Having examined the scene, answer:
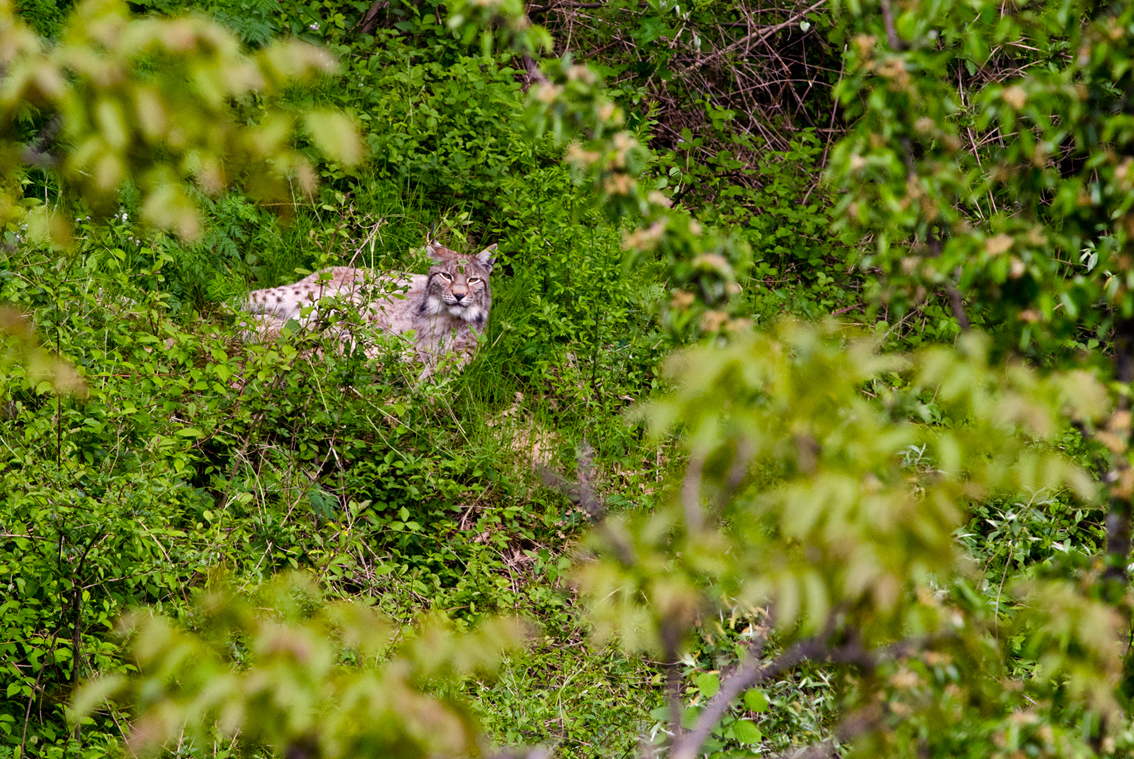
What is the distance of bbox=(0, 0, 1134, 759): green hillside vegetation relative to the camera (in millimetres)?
1837

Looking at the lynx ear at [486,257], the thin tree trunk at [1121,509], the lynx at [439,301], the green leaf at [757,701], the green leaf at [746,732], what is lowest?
the lynx at [439,301]

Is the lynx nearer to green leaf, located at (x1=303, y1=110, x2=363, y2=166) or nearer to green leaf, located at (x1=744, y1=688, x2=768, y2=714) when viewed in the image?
green leaf, located at (x1=744, y1=688, x2=768, y2=714)

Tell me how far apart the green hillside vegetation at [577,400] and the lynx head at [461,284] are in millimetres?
168

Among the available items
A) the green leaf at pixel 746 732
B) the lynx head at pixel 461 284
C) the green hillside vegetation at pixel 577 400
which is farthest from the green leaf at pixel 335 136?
the lynx head at pixel 461 284

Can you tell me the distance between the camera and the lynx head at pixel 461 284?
752 centimetres

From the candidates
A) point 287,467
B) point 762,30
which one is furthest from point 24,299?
point 762,30

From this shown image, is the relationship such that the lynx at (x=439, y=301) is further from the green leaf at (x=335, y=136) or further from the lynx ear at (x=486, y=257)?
the green leaf at (x=335, y=136)

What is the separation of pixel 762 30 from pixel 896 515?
28.1 feet

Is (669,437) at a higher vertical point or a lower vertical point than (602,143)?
lower

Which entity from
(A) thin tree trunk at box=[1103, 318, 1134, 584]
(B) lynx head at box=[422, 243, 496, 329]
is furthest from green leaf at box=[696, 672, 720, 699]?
(B) lynx head at box=[422, 243, 496, 329]

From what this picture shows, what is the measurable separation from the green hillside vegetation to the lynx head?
0.17 metres

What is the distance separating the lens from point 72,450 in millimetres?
4652

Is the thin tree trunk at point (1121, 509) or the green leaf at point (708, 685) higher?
the thin tree trunk at point (1121, 509)

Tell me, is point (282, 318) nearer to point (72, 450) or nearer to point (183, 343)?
point (183, 343)
